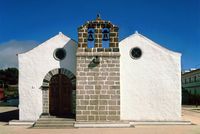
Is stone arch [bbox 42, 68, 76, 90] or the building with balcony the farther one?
the building with balcony

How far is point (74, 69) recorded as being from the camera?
15.3 metres

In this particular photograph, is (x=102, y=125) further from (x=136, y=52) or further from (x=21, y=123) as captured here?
(x=136, y=52)

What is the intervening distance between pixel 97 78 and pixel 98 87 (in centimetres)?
43

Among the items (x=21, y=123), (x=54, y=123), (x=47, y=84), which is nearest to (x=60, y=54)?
(x=47, y=84)

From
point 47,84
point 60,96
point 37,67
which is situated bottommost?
point 60,96

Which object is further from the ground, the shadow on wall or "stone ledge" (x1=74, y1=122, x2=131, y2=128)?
the shadow on wall

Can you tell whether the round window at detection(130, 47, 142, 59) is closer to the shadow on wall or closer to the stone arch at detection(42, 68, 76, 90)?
the shadow on wall

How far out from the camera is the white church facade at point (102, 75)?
47.8 feet

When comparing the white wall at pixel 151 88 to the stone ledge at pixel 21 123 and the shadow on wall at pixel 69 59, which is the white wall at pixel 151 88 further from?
the stone ledge at pixel 21 123

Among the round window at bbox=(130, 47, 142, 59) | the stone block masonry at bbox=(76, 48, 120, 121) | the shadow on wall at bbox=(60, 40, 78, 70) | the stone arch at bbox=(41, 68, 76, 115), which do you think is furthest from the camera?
the round window at bbox=(130, 47, 142, 59)

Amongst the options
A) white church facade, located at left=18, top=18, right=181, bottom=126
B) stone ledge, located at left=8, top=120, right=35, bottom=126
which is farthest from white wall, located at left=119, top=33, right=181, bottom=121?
stone ledge, located at left=8, top=120, right=35, bottom=126

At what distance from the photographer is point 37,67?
15258 millimetres

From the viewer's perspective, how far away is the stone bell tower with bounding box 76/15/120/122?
14367 millimetres

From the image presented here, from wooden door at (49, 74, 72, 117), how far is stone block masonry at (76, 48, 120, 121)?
40.9 inches
